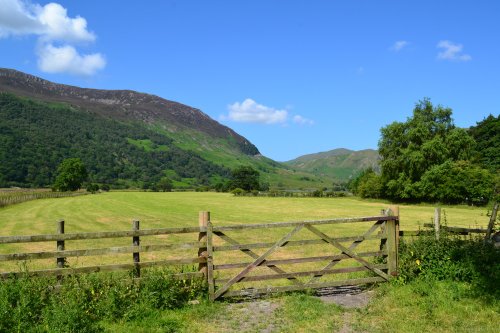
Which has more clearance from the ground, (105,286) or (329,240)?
(329,240)

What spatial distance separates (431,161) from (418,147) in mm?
3153

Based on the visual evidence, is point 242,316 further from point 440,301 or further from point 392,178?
point 392,178

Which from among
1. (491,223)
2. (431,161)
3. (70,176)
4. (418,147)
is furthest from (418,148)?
(70,176)

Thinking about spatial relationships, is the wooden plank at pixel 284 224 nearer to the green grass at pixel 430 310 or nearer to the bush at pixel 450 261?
the bush at pixel 450 261

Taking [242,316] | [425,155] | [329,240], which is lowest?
[242,316]

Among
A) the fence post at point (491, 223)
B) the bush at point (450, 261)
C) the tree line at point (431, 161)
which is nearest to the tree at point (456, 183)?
the tree line at point (431, 161)

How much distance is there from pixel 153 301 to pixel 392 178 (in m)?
70.3

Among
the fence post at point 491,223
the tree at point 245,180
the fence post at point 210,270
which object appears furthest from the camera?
the tree at point 245,180

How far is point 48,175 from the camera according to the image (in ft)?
597

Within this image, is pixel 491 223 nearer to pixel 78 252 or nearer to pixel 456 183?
pixel 78 252

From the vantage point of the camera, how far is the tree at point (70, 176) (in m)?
125

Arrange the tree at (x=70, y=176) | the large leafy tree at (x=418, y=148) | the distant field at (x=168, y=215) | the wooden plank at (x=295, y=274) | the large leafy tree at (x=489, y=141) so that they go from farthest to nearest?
the tree at (x=70, y=176) < the large leafy tree at (x=489, y=141) < the large leafy tree at (x=418, y=148) < the distant field at (x=168, y=215) < the wooden plank at (x=295, y=274)

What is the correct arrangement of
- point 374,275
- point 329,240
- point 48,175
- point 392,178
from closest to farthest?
point 329,240 < point 374,275 < point 392,178 < point 48,175

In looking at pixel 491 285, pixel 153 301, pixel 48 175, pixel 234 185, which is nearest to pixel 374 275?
pixel 491 285
